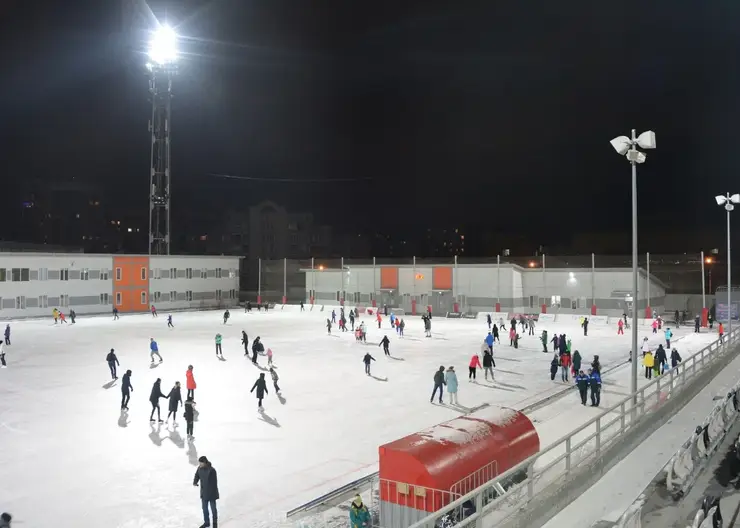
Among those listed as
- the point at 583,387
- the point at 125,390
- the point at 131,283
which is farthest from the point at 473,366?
the point at 131,283

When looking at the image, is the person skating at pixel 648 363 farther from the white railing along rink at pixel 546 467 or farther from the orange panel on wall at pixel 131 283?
the orange panel on wall at pixel 131 283

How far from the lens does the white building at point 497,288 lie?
164ft

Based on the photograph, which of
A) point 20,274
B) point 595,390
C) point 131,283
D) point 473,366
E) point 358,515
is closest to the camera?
point 358,515

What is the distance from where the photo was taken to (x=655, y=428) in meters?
12.9

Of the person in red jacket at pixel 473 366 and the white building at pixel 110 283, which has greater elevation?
the white building at pixel 110 283

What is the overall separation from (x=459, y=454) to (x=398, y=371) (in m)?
16.0

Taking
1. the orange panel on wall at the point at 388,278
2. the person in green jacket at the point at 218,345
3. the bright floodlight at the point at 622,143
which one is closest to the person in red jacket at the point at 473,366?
the bright floodlight at the point at 622,143

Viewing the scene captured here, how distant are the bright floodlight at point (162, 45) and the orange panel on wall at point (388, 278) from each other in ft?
116

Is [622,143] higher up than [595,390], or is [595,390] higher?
[622,143]

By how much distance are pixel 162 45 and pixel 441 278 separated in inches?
1638

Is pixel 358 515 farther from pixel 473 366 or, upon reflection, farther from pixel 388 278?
pixel 388 278

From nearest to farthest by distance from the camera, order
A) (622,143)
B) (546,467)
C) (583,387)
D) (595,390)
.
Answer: (546,467)
(622,143)
(595,390)
(583,387)

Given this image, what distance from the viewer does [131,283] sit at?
60.0 meters

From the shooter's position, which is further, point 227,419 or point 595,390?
point 595,390
